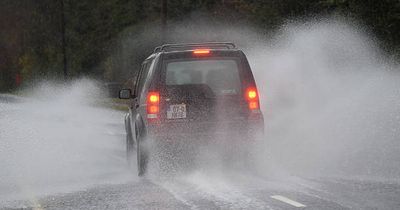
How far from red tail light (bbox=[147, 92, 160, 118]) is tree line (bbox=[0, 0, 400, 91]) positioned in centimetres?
1870

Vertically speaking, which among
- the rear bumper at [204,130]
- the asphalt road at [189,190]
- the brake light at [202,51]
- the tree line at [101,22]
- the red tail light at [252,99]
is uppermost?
the tree line at [101,22]

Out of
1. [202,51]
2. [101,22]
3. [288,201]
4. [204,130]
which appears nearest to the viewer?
[288,201]

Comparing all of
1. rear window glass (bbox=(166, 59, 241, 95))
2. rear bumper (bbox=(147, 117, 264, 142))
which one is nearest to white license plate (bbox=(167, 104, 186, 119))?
rear bumper (bbox=(147, 117, 264, 142))

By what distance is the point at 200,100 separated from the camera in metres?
12.4

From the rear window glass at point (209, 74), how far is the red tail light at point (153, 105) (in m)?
0.26

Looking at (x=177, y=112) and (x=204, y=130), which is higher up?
(x=177, y=112)

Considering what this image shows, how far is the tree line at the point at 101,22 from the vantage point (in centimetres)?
3131

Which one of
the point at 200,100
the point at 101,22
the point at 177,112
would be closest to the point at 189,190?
the point at 177,112

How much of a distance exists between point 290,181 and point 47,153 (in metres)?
7.67

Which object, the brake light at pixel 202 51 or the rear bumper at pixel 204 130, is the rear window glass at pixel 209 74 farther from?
the rear bumper at pixel 204 130

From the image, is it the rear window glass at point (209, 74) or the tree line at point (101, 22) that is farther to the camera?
the tree line at point (101, 22)

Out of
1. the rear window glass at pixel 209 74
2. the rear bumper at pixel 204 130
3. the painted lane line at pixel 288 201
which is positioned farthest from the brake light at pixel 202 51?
the painted lane line at pixel 288 201

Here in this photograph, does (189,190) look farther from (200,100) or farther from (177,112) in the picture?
(200,100)

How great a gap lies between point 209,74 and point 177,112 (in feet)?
2.37
